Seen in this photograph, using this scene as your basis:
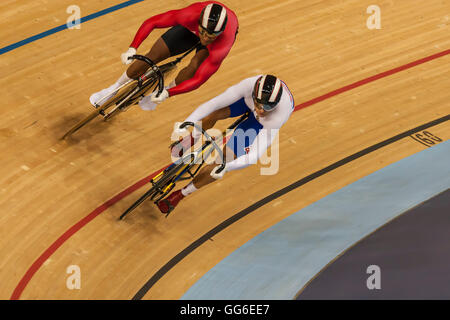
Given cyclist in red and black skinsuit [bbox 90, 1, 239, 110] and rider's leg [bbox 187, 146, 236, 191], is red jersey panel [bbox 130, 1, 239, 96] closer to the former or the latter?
cyclist in red and black skinsuit [bbox 90, 1, 239, 110]

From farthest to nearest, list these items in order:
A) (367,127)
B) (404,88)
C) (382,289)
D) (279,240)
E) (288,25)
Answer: (288,25)
(404,88)
(367,127)
(279,240)
(382,289)

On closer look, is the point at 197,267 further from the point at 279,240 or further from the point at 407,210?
the point at 407,210

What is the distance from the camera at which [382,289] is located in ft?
14.6

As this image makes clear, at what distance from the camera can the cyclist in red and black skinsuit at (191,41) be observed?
4699mm

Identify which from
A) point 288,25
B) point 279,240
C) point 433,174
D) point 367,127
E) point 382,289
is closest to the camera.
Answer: point 382,289

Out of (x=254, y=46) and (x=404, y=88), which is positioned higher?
(x=254, y=46)

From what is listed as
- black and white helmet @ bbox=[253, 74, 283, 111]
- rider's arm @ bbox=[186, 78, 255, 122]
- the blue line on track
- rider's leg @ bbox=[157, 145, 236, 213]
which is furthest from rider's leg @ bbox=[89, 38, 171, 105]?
the blue line on track

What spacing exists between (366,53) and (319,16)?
0.71 m

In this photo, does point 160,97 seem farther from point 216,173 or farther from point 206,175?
point 216,173

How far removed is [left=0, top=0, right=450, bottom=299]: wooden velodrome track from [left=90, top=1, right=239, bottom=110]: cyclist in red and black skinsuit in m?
0.50

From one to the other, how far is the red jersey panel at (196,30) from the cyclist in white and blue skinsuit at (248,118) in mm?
265

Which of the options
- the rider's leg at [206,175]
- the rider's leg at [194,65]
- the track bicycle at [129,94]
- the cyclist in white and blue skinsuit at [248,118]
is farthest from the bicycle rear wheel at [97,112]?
the rider's leg at [206,175]

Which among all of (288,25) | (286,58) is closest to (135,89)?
(286,58)

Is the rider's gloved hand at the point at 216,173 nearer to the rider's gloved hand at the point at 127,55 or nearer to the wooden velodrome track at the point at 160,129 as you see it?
the wooden velodrome track at the point at 160,129
